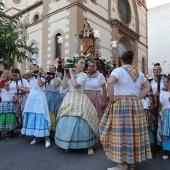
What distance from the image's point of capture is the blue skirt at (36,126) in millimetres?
4340

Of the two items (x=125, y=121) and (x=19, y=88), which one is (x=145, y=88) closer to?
(x=125, y=121)

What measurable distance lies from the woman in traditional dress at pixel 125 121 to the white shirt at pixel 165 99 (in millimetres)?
1059

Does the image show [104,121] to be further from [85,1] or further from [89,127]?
[85,1]

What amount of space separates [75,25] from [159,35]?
68.8ft

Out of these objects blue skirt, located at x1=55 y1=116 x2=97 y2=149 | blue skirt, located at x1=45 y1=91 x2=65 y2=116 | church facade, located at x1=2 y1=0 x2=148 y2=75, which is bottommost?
blue skirt, located at x1=55 y1=116 x2=97 y2=149

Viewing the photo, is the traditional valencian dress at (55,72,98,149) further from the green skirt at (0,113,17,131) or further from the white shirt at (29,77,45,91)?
the green skirt at (0,113,17,131)

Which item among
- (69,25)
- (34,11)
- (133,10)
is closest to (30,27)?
(34,11)

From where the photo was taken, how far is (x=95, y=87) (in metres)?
4.88

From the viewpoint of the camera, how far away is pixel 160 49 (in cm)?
2955

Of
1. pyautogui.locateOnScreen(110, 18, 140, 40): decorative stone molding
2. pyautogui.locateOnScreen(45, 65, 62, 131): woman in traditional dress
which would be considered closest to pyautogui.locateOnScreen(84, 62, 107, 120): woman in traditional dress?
pyautogui.locateOnScreen(45, 65, 62, 131): woman in traditional dress

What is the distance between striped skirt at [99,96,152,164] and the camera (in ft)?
9.53

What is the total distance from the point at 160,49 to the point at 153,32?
10.2 ft

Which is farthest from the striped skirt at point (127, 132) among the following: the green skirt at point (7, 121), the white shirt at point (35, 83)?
the green skirt at point (7, 121)

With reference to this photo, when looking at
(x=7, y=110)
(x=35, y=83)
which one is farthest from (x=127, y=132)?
(x=7, y=110)
